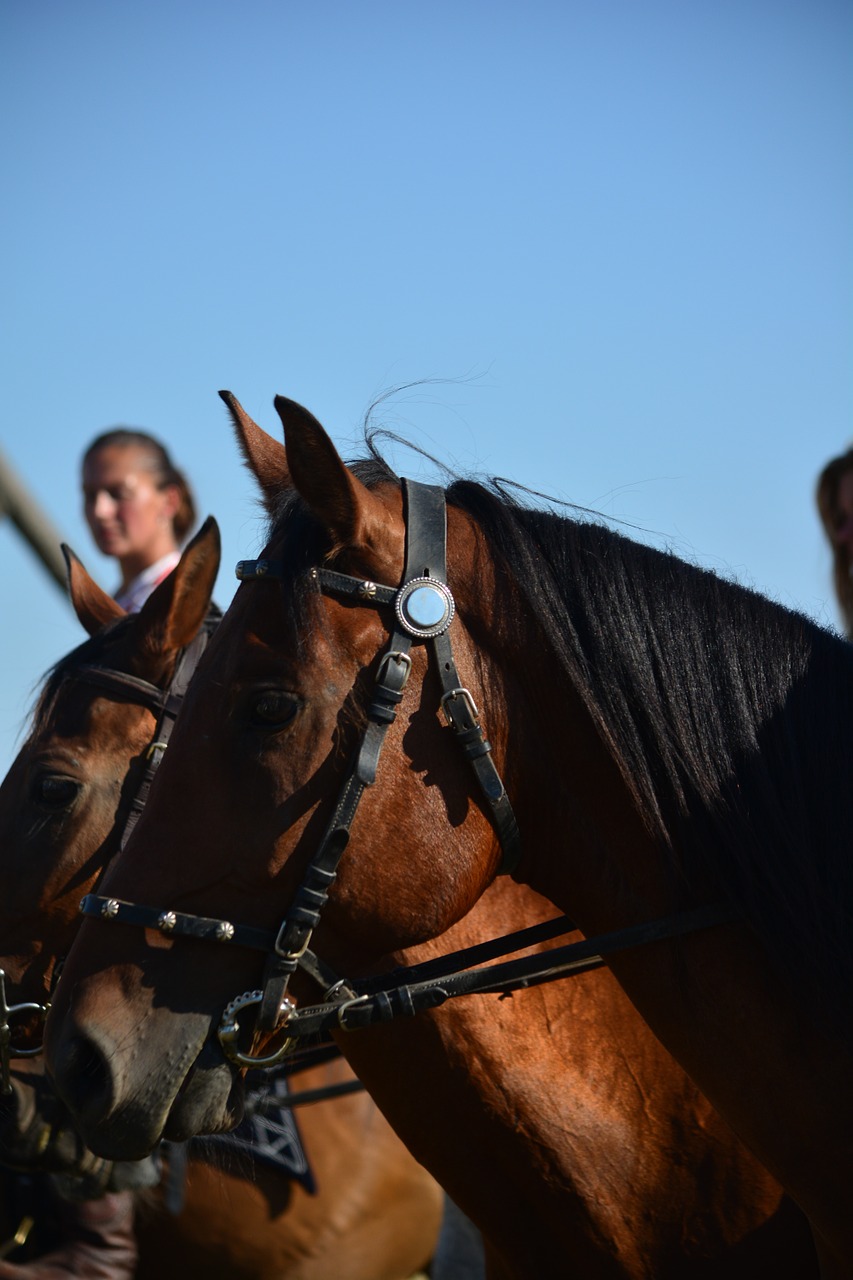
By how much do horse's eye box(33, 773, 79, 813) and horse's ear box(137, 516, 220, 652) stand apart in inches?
22.3

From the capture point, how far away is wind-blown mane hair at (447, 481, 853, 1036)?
7.59ft

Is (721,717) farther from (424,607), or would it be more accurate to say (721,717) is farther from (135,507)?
(135,507)

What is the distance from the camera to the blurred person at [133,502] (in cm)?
624

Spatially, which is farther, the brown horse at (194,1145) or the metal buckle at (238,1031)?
the brown horse at (194,1145)

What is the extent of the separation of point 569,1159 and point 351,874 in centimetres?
124

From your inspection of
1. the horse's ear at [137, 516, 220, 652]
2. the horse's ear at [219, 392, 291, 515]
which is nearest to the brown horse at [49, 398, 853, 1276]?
the horse's ear at [219, 392, 291, 515]

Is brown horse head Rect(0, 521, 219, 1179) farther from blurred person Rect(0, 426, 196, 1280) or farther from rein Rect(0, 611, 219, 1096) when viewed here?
→ blurred person Rect(0, 426, 196, 1280)

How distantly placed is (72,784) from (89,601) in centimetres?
113

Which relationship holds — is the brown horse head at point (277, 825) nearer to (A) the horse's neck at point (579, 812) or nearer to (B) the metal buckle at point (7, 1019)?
(A) the horse's neck at point (579, 812)

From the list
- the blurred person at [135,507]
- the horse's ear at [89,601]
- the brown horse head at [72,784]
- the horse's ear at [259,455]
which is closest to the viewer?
the horse's ear at [259,455]

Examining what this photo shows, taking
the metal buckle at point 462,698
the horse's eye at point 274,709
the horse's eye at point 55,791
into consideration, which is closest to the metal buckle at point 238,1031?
the horse's eye at point 274,709

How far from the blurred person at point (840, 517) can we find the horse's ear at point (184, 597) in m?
2.67

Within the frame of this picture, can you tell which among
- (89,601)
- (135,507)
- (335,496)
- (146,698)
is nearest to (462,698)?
(335,496)

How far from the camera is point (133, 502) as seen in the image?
20.6 ft
